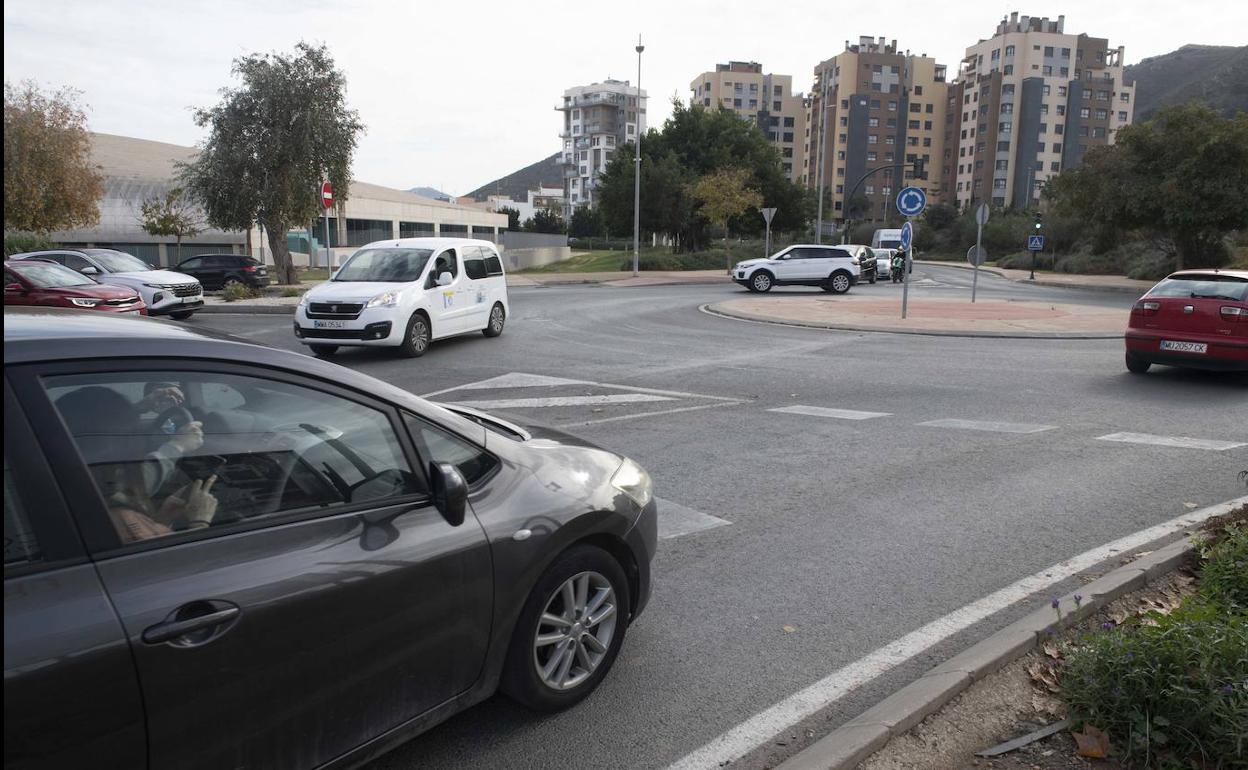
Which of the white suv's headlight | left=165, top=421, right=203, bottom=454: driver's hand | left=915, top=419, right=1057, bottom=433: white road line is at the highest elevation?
left=165, top=421, right=203, bottom=454: driver's hand

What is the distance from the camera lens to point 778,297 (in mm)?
27688

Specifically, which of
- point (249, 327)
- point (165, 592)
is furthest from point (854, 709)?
point (249, 327)

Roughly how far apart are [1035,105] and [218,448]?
130 meters

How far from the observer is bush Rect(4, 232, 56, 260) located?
37219 millimetres

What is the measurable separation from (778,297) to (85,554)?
86.7 ft

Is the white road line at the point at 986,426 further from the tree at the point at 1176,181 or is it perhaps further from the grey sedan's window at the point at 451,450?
the tree at the point at 1176,181

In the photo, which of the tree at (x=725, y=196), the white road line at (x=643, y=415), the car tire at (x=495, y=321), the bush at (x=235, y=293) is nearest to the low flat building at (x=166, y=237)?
the bush at (x=235, y=293)

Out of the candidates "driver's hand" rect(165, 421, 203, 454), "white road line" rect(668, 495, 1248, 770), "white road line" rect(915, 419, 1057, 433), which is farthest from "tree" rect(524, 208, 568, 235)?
"driver's hand" rect(165, 421, 203, 454)

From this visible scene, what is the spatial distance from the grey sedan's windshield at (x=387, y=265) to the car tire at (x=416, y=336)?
686 millimetres

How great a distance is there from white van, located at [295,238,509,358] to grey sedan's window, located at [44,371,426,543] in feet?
34.2

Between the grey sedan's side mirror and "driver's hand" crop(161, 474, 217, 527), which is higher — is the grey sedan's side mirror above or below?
below

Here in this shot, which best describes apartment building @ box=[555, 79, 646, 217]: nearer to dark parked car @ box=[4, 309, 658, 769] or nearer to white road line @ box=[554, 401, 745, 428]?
white road line @ box=[554, 401, 745, 428]

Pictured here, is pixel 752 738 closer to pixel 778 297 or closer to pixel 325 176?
pixel 778 297

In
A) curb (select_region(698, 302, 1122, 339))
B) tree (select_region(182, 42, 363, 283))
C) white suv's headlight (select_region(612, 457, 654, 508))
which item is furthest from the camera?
tree (select_region(182, 42, 363, 283))
